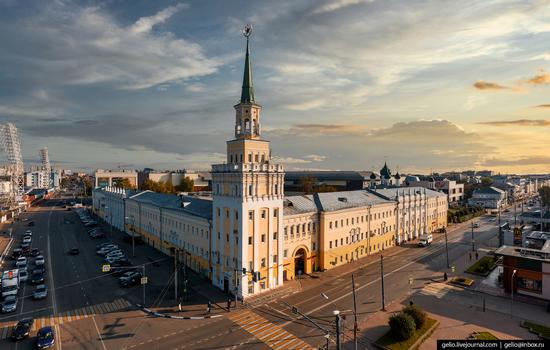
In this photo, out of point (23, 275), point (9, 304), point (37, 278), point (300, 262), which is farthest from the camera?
point (300, 262)

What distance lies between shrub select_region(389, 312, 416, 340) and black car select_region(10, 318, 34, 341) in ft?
149

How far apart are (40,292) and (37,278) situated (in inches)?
330

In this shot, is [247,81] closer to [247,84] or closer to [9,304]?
[247,84]

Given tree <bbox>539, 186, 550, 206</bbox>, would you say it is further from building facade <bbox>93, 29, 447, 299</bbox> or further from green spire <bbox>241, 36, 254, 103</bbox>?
green spire <bbox>241, 36, 254, 103</bbox>

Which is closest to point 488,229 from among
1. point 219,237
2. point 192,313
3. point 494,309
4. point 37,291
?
point 494,309

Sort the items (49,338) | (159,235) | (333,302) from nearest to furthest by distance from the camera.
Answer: (49,338) < (333,302) < (159,235)

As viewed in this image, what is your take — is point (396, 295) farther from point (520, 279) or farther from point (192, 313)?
point (192, 313)

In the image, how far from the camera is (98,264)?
71938 mm

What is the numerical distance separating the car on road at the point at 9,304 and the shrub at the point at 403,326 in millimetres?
54118

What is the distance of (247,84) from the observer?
57.6 m

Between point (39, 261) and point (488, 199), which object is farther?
point (488, 199)

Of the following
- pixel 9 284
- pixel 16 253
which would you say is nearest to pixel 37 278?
pixel 9 284

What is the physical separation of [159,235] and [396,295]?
192 ft

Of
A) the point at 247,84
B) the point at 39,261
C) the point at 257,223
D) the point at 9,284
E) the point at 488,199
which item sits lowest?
the point at 39,261
